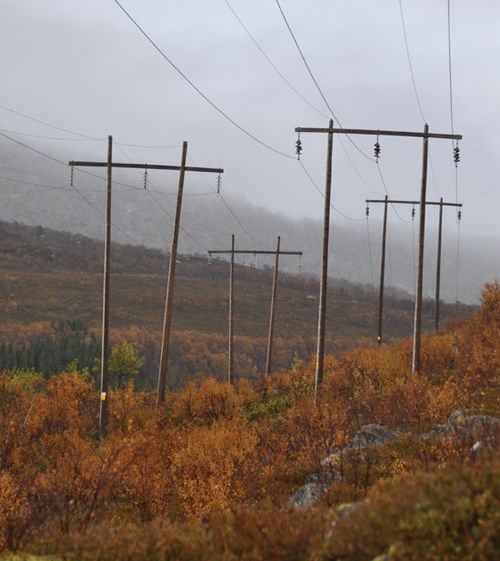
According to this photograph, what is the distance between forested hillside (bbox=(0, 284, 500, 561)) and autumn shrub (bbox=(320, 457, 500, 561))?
1 cm

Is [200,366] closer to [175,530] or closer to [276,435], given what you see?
[276,435]

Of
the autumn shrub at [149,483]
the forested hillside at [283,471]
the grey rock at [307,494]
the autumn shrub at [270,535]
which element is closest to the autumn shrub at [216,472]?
the forested hillside at [283,471]

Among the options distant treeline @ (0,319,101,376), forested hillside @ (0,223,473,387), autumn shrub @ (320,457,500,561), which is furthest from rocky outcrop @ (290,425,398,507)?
distant treeline @ (0,319,101,376)

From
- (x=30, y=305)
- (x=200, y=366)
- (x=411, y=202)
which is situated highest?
(x=411, y=202)

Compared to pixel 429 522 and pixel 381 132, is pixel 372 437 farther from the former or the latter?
pixel 381 132

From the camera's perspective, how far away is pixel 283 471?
34.1 feet

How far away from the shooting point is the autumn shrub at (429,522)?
161 inches

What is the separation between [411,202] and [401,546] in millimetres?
28862

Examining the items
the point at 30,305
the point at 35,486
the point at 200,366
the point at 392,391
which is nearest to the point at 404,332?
the point at 200,366

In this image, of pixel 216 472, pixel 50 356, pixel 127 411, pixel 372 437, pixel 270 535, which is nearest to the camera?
pixel 270 535

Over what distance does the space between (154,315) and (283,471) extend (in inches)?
3657

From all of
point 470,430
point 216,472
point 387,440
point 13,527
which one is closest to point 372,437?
point 387,440

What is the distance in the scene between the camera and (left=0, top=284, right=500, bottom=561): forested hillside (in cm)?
457

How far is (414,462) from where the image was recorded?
806 centimetres
